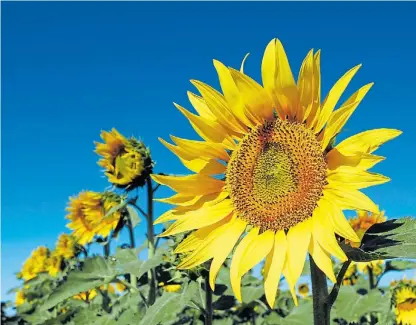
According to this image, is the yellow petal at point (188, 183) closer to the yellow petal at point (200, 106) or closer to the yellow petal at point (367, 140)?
the yellow petal at point (200, 106)

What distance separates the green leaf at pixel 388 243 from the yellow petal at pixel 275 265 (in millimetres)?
251

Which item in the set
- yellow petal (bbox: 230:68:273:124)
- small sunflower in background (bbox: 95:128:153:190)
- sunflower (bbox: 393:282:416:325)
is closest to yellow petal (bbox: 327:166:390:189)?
yellow petal (bbox: 230:68:273:124)

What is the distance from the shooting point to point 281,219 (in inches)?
92.6

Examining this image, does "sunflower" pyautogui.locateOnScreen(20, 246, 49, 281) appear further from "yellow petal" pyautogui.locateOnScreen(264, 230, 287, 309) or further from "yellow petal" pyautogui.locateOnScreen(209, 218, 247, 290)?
"yellow petal" pyautogui.locateOnScreen(264, 230, 287, 309)

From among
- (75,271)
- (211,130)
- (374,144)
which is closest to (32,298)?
(75,271)

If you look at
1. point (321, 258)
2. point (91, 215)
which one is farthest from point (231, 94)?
point (91, 215)

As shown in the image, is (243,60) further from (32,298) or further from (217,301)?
(32,298)

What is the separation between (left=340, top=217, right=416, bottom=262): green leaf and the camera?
1934 millimetres

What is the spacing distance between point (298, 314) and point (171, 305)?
88 cm

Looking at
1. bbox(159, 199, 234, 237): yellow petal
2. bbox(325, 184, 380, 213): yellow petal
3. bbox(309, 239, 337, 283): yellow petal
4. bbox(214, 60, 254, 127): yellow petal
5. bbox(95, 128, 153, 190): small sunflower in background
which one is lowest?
bbox(309, 239, 337, 283): yellow petal

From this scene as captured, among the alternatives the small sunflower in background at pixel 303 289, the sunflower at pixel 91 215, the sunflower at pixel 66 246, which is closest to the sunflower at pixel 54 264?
the sunflower at pixel 66 246

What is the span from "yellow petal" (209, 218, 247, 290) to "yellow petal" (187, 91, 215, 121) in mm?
444

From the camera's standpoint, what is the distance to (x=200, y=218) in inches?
97.5

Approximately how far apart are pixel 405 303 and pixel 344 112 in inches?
88.1
